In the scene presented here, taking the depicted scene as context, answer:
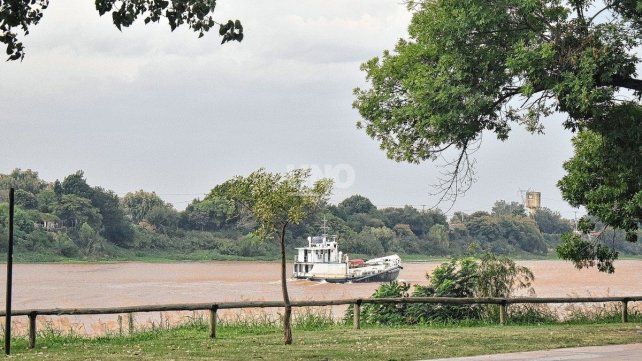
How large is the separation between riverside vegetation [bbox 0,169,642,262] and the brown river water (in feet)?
5.26

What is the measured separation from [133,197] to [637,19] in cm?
8230

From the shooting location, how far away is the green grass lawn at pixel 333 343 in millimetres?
13922

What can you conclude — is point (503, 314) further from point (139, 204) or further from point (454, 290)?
point (139, 204)

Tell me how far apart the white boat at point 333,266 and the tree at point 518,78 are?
42.4 meters

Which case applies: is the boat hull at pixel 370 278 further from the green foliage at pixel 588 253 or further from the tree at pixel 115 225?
the green foliage at pixel 588 253

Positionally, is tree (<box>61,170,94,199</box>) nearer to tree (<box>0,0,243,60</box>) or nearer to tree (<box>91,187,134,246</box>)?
tree (<box>91,187,134,246</box>)

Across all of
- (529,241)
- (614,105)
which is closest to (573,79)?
(614,105)

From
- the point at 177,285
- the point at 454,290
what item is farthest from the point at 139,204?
the point at 454,290

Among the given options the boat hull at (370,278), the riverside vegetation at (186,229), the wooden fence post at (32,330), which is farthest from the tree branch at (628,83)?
the riverside vegetation at (186,229)

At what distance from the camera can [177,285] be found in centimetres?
6581

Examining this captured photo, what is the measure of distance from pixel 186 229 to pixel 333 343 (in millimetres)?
75421

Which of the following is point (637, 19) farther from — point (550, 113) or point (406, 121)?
point (406, 121)

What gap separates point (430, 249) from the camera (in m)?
94.4

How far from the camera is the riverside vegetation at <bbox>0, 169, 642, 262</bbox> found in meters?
81.3
